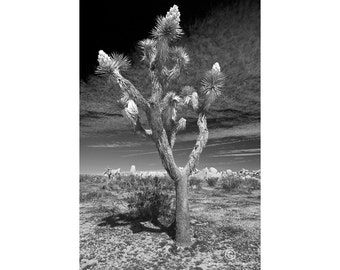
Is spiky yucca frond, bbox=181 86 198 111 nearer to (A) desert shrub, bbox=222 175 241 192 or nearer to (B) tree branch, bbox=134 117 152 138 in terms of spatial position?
(B) tree branch, bbox=134 117 152 138

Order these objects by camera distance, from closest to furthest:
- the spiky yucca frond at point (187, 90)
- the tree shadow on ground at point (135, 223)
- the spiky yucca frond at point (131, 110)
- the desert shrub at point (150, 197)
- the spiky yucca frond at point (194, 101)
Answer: the spiky yucca frond at point (131, 110) < the spiky yucca frond at point (194, 101) < the spiky yucca frond at point (187, 90) < the tree shadow on ground at point (135, 223) < the desert shrub at point (150, 197)

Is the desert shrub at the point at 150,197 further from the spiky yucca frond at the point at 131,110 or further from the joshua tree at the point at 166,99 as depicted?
the spiky yucca frond at the point at 131,110

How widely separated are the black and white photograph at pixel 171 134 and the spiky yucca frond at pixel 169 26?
0.7 inches

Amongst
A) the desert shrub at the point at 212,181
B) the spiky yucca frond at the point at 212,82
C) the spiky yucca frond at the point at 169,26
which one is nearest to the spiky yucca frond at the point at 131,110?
the spiky yucca frond at the point at 169,26

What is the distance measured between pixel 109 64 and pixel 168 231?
3.60 meters

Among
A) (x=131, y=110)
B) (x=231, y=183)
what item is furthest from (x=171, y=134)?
(x=231, y=183)

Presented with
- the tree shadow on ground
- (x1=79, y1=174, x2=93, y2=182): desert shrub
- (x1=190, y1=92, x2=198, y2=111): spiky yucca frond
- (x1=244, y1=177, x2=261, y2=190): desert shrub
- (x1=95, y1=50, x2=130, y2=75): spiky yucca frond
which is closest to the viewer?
(x1=95, y1=50, x2=130, y2=75): spiky yucca frond

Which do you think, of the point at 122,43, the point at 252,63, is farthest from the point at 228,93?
the point at 122,43

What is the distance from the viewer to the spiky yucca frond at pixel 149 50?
18.4 feet

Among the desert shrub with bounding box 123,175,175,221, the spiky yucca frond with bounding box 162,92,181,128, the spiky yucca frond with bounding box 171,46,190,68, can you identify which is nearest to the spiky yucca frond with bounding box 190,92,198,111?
the spiky yucca frond with bounding box 162,92,181,128

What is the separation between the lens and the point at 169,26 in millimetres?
5156

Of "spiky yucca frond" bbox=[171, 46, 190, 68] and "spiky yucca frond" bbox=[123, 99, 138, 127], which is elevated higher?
"spiky yucca frond" bbox=[171, 46, 190, 68]

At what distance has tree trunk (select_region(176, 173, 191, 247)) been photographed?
18.6 feet

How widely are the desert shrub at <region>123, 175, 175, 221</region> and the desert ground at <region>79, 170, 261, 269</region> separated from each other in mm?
74
